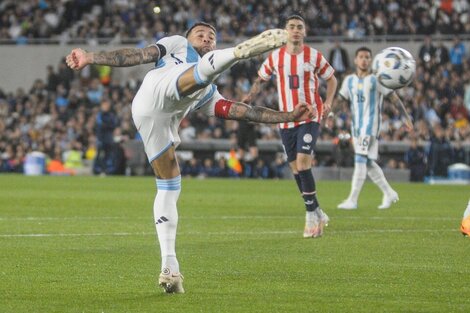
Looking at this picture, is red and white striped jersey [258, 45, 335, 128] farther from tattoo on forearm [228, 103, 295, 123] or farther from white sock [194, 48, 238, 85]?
white sock [194, 48, 238, 85]

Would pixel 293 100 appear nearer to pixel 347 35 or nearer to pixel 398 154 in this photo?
pixel 398 154

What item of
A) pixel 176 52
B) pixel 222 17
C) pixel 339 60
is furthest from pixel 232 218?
pixel 222 17

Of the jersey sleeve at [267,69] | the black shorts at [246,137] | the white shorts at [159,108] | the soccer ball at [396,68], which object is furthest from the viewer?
the black shorts at [246,137]

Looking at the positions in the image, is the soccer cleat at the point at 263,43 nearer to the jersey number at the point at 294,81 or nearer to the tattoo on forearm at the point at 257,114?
the tattoo on forearm at the point at 257,114

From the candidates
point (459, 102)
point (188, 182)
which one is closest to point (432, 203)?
point (188, 182)

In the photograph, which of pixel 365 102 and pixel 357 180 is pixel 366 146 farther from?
pixel 365 102

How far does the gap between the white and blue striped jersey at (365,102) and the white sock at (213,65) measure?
36.4 feet

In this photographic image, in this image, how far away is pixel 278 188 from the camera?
26750 mm

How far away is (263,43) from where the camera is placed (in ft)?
28.3

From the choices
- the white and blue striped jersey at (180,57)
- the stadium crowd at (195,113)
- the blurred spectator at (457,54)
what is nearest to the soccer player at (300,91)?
the white and blue striped jersey at (180,57)

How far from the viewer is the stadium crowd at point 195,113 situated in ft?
108

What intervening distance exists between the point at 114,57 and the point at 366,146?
1106cm

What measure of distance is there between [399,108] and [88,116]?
66.7ft

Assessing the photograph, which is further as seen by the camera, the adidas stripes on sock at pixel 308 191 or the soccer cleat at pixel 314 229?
the adidas stripes on sock at pixel 308 191
